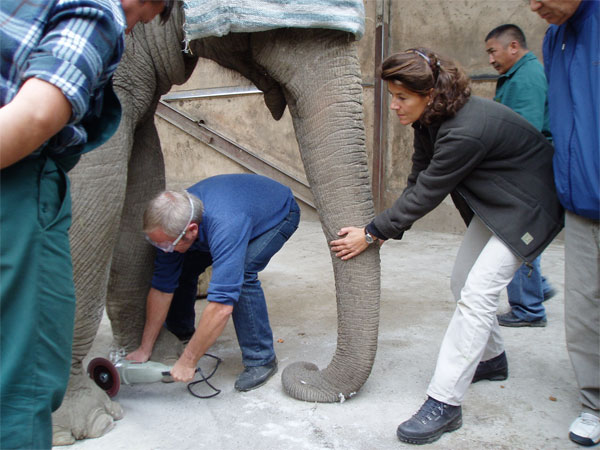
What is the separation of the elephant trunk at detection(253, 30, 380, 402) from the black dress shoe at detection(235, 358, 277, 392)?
59cm

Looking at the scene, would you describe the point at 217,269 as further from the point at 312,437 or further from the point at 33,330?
the point at 33,330

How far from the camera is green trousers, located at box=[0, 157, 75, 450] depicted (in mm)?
1373

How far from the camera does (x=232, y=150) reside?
8.34 m

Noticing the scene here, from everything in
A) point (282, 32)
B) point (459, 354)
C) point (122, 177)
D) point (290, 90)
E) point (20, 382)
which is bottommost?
point (459, 354)

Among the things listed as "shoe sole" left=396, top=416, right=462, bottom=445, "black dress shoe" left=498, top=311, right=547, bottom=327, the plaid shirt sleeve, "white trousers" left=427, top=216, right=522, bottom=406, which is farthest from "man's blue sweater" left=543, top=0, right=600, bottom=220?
the plaid shirt sleeve

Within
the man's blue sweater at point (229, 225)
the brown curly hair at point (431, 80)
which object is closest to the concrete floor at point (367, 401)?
the man's blue sweater at point (229, 225)

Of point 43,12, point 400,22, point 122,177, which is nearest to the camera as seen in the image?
point 43,12

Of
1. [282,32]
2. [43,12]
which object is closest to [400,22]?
[282,32]

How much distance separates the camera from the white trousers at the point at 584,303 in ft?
8.02

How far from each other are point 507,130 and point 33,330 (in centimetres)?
191

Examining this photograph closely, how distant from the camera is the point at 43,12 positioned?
132 cm

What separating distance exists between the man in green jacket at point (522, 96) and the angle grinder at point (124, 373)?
1969 mm

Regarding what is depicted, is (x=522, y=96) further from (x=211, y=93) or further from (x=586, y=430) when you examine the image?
(x=211, y=93)

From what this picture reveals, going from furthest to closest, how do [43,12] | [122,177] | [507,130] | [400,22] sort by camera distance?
[400,22], [122,177], [507,130], [43,12]
